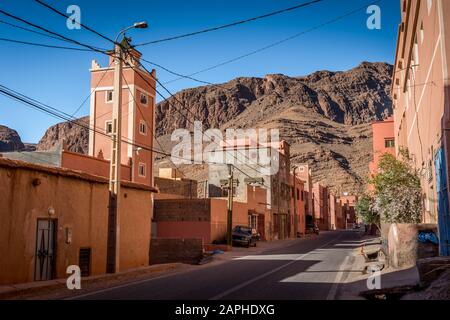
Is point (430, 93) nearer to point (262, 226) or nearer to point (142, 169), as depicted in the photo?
point (142, 169)

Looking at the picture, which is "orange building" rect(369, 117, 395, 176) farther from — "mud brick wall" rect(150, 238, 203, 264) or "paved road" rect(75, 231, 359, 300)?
"paved road" rect(75, 231, 359, 300)

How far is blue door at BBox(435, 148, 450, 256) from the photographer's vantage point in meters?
18.3

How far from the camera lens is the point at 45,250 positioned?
15531 millimetres

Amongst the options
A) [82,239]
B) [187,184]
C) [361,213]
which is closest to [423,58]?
[82,239]

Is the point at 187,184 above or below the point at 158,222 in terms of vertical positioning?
above

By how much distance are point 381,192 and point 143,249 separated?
44.7 ft

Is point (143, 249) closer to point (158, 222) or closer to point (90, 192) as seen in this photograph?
point (90, 192)

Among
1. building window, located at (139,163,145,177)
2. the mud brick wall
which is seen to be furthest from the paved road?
building window, located at (139,163,145,177)

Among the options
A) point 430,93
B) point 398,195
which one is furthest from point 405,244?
point 398,195

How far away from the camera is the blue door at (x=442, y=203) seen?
18.3 metres

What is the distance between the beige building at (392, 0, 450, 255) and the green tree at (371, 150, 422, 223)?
484 millimetres
